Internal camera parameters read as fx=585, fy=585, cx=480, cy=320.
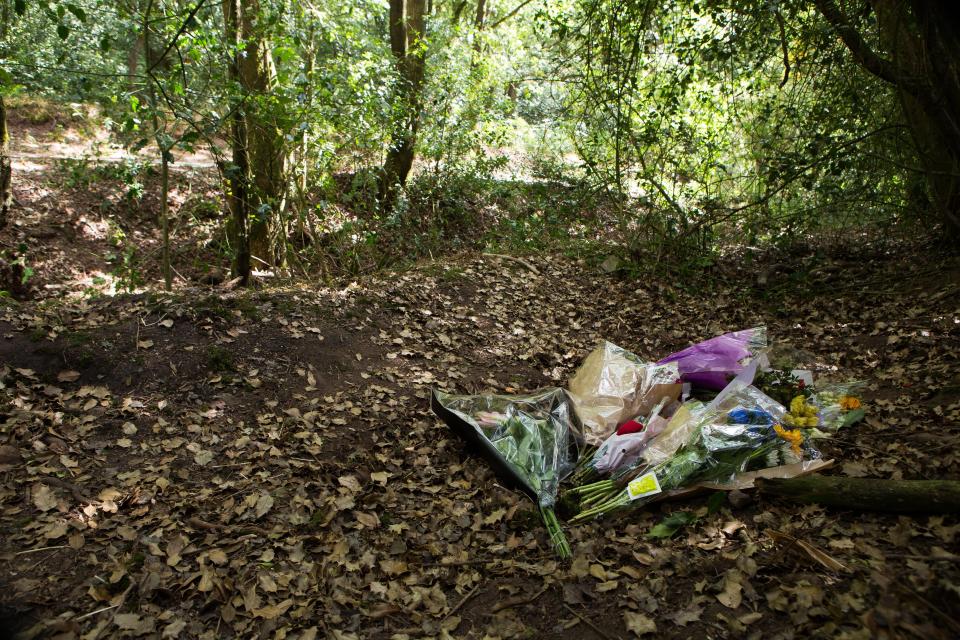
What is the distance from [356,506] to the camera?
3203mm

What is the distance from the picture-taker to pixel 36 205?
8.92 m

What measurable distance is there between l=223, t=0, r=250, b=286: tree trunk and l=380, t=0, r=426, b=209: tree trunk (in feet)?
7.16

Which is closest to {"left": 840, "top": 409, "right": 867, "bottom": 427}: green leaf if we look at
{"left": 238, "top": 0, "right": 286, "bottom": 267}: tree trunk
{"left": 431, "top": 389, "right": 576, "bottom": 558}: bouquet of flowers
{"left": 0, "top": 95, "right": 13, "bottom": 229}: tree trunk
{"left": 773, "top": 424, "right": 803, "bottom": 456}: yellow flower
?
{"left": 773, "top": 424, "right": 803, "bottom": 456}: yellow flower

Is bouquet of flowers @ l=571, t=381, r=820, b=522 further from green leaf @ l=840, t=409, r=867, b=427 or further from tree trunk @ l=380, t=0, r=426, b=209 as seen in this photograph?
tree trunk @ l=380, t=0, r=426, b=209

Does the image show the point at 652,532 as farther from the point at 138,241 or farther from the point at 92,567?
the point at 138,241

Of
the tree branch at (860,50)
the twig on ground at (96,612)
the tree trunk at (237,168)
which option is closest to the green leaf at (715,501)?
the twig on ground at (96,612)

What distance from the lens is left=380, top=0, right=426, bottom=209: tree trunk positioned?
8.52 meters

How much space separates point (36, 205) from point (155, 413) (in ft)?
24.4

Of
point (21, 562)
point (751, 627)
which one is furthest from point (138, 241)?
point (751, 627)

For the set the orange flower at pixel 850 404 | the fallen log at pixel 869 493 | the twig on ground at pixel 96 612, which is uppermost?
the orange flower at pixel 850 404

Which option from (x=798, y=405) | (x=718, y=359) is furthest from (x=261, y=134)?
(x=798, y=405)

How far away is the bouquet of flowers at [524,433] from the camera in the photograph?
10.8 ft

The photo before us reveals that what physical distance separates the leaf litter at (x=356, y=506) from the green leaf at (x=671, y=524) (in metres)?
0.01

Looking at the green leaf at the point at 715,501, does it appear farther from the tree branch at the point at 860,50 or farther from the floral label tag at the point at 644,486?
the tree branch at the point at 860,50
